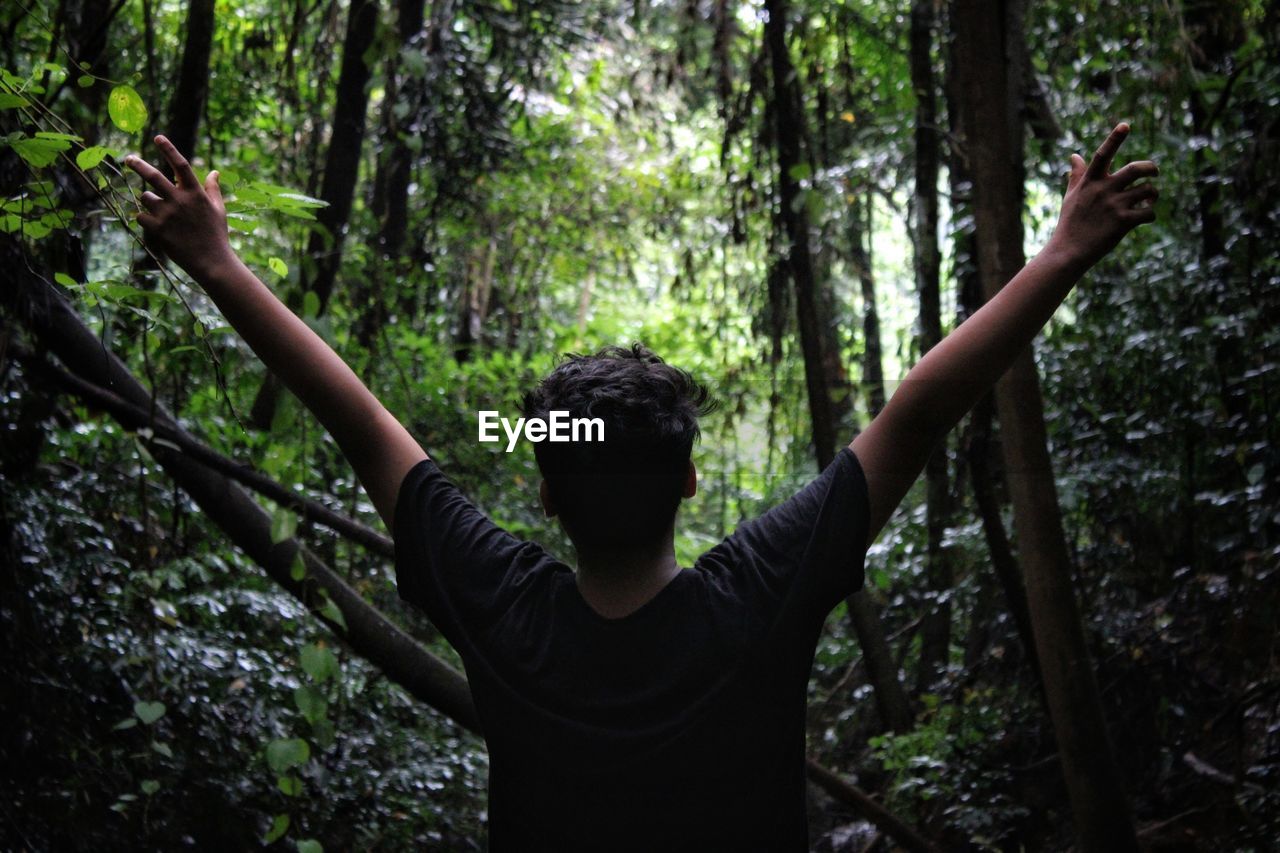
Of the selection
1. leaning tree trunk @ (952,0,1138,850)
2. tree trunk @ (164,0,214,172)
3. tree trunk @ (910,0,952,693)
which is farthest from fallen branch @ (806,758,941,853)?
tree trunk @ (164,0,214,172)

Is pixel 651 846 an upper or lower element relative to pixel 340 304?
lower

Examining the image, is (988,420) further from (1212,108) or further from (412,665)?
(412,665)

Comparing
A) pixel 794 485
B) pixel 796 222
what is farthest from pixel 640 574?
pixel 794 485

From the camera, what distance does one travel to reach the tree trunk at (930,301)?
4.19 metres

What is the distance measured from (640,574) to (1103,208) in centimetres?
59

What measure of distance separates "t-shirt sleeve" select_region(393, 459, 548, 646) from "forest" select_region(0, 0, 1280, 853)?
80 cm

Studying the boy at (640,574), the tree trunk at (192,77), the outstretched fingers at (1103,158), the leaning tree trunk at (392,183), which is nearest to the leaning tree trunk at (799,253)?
the leaning tree trunk at (392,183)

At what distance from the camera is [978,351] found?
1102 mm

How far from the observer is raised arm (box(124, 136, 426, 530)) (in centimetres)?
119

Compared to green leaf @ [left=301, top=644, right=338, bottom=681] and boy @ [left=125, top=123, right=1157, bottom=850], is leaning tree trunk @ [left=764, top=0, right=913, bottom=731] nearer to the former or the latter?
green leaf @ [left=301, top=644, right=338, bottom=681]

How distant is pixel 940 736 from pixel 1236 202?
6.80 feet

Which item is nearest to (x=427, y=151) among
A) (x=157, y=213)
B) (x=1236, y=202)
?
(x=1236, y=202)

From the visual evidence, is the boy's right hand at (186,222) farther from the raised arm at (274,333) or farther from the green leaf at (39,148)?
the green leaf at (39,148)

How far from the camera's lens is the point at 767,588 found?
108 cm
